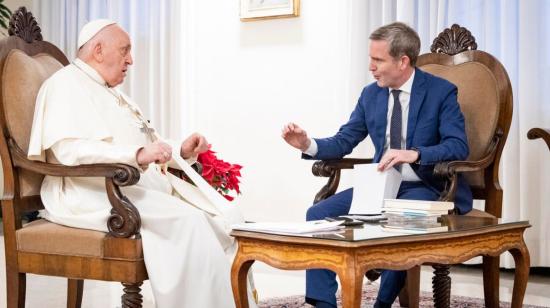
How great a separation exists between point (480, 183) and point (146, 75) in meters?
3.57

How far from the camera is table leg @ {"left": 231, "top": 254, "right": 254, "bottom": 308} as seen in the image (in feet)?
8.89

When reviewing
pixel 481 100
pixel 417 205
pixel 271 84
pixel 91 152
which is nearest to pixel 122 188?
pixel 91 152

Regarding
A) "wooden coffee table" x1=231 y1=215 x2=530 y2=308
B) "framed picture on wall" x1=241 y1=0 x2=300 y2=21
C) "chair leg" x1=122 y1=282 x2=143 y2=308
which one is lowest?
"chair leg" x1=122 y1=282 x2=143 y2=308

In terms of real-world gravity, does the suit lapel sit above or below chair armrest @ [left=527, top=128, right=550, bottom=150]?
above

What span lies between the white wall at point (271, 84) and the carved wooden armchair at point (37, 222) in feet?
8.95

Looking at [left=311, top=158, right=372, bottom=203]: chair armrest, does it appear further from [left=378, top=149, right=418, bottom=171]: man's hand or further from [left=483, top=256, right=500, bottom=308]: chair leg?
[left=483, top=256, right=500, bottom=308]: chair leg

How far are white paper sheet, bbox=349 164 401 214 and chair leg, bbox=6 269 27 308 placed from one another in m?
1.36

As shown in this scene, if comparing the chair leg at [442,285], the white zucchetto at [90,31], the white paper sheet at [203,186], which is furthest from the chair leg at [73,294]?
the chair leg at [442,285]

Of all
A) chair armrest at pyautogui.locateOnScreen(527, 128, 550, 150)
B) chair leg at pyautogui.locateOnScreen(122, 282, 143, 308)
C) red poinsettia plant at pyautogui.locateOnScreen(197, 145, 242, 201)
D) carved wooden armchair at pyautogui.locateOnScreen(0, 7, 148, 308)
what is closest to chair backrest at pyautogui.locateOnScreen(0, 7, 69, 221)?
carved wooden armchair at pyautogui.locateOnScreen(0, 7, 148, 308)

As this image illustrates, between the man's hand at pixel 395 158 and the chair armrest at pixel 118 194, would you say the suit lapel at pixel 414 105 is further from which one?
the chair armrest at pixel 118 194

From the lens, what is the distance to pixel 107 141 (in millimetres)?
3287

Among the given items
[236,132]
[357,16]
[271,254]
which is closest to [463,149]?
[271,254]

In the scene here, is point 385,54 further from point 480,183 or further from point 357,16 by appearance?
point 357,16

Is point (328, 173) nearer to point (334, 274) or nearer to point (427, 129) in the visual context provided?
point (427, 129)
